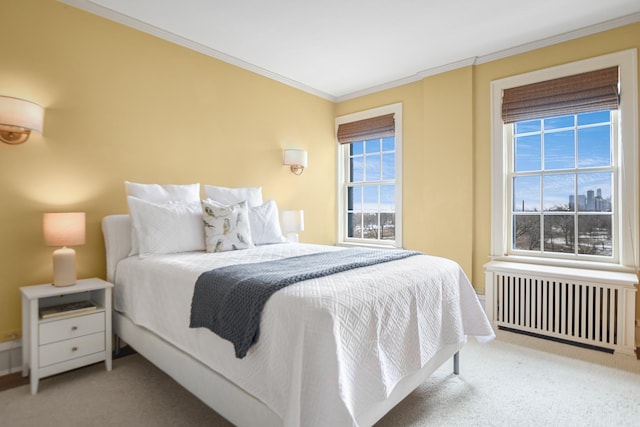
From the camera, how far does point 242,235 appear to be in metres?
2.75

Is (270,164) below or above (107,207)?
above

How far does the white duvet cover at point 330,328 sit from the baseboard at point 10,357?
2.66 feet

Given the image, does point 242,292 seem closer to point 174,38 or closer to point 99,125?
point 99,125

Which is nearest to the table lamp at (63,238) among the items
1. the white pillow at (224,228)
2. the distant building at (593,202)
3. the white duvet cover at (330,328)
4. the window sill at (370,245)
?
the white duvet cover at (330,328)

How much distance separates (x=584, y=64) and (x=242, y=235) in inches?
130

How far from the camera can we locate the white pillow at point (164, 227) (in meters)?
2.45

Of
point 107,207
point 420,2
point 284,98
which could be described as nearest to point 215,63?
point 284,98

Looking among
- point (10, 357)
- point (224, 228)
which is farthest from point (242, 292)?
point (10, 357)

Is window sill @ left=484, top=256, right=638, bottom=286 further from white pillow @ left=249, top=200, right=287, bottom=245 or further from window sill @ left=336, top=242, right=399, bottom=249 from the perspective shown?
white pillow @ left=249, top=200, right=287, bottom=245

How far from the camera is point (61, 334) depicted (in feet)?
6.95

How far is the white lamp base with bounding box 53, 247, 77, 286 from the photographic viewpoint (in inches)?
87.6

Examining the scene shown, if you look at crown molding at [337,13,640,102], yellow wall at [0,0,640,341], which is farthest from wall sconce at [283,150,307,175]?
crown molding at [337,13,640,102]

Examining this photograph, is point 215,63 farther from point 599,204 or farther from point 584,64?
point 599,204

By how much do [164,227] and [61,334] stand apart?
0.90 metres
